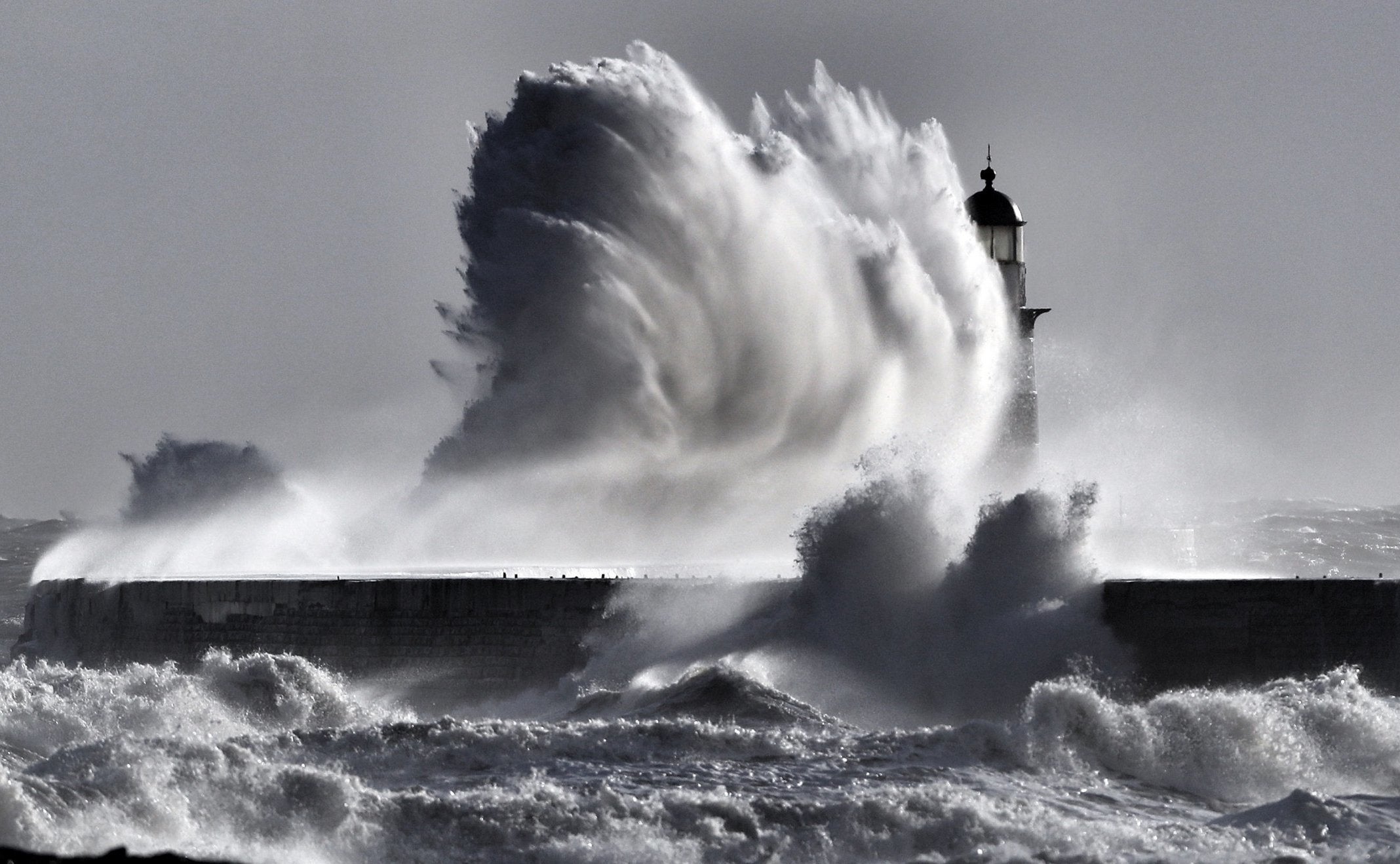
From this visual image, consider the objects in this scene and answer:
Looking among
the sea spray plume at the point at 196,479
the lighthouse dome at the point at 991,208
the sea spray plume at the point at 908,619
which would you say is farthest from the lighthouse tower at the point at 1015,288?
the sea spray plume at the point at 196,479

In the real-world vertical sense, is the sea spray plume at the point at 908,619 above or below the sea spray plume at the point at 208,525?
below

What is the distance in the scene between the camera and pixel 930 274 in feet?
81.8

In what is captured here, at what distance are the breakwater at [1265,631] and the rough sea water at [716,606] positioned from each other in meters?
0.32

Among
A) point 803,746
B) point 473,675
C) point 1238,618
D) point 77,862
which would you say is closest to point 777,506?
point 473,675

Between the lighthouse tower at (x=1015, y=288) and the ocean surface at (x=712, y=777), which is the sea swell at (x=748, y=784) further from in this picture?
the lighthouse tower at (x=1015, y=288)

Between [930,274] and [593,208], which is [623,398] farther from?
[930,274]

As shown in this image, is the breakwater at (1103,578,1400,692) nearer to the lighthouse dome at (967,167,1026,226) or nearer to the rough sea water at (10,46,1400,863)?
the rough sea water at (10,46,1400,863)

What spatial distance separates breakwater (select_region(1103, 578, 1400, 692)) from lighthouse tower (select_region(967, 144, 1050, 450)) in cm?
808

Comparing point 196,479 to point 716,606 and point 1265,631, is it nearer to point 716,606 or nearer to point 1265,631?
point 716,606

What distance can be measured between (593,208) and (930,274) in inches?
166

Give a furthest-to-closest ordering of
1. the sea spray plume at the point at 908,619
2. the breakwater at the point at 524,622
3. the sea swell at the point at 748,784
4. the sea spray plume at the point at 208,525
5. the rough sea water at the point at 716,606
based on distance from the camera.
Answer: the sea spray plume at the point at 208,525 → the sea spray plume at the point at 908,619 → the breakwater at the point at 524,622 → the rough sea water at the point at 716,606 → the sea swell at the point at 748,784

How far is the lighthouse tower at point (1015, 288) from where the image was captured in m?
24.7

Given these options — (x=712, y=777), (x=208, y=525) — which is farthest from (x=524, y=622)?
(x=208, y=525)

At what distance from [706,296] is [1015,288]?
12.9ft
